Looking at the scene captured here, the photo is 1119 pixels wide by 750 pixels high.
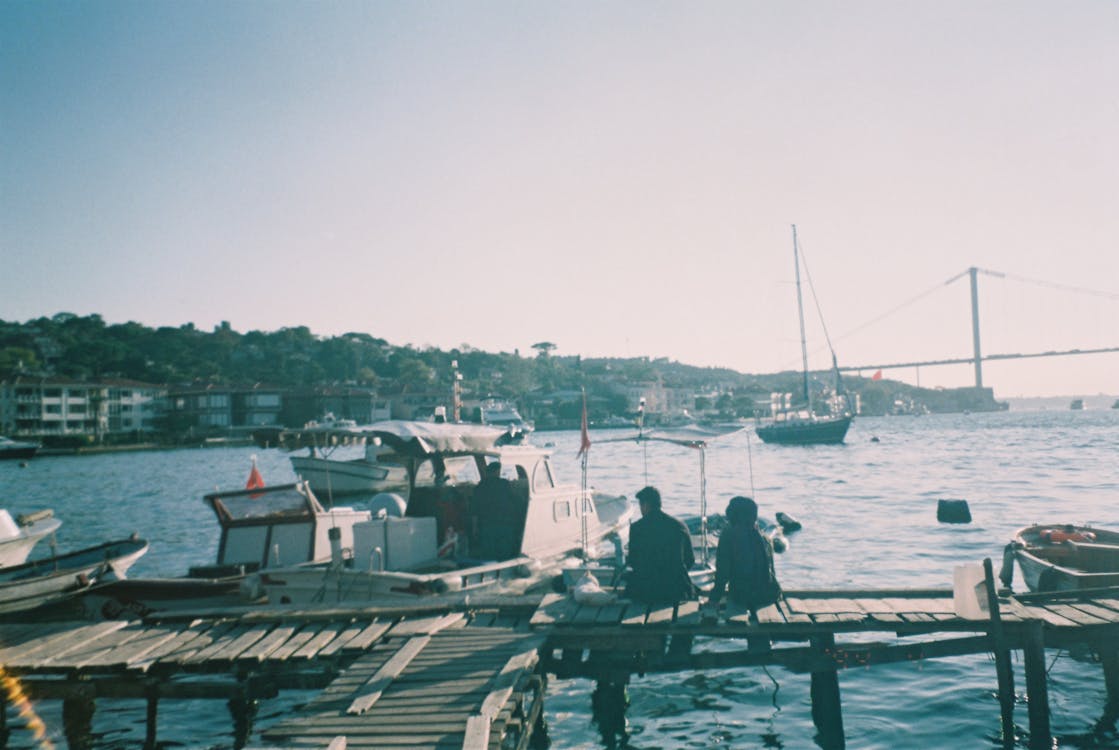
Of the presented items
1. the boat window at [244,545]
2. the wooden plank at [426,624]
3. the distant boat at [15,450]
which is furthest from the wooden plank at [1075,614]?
the distant boat at [15,450]

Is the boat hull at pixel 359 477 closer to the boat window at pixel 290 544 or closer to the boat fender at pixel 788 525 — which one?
the boat fender at pixel 788 525

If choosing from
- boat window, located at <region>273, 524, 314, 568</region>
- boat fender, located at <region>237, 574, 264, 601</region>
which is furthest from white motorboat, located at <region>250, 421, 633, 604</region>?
boat window, located at <region>273, 524, 314, 568</region>

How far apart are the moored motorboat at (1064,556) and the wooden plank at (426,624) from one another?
29.8 feet

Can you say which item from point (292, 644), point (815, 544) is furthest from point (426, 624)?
point (815, 544)

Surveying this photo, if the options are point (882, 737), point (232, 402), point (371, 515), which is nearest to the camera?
point (882, 737)

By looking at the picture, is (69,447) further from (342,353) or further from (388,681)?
(388,681)

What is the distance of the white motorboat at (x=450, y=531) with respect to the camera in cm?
1164

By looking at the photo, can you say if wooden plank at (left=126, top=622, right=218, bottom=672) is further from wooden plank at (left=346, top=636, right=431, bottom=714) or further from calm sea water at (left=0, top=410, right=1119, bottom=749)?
wooden plank at (left=346, top=636, right=431, bottom=714)

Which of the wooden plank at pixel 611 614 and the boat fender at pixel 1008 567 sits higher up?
the wooden plank at pixel 611 614

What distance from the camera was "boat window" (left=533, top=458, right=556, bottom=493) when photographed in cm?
1450

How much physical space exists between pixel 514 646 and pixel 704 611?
86.6 inches

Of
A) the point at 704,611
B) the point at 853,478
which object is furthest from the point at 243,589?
the point at 853,478

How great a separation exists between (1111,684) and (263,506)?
12.7 metres

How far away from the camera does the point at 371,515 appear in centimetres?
1476
